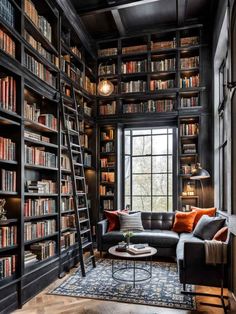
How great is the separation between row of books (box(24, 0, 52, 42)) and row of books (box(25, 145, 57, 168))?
1675 mm

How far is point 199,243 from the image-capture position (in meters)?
3.18

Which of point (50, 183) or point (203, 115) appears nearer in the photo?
point (50, 183)

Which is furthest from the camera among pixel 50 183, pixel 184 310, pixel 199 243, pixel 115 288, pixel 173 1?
pixel 173 1

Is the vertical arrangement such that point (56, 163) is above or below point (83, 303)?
above

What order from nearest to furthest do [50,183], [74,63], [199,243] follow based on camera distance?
[199,243], [50,183], [74,63]

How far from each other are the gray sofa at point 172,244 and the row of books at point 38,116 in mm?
1989

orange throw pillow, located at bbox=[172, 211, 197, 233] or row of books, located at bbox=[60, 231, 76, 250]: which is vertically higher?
orange throw pillow, located at bbox=[172, 211, 197, 233]

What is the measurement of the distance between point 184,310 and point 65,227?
225 cm

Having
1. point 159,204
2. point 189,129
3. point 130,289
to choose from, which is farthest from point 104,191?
point 130,289

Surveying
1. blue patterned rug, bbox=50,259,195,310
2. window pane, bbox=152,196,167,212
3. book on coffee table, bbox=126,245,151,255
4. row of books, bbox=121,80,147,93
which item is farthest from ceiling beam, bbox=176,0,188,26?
blue patterned rug, bbox=50,259,195,310

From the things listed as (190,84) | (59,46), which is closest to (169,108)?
(190,84)

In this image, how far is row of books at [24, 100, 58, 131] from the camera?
3682 millimetres

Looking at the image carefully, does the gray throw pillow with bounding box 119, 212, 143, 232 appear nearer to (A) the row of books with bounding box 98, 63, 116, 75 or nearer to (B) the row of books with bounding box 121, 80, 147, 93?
(B) the row of books with bounding box 121, 80, 147, 93

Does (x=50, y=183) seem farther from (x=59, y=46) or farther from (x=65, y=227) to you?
(x=59, y=46)
